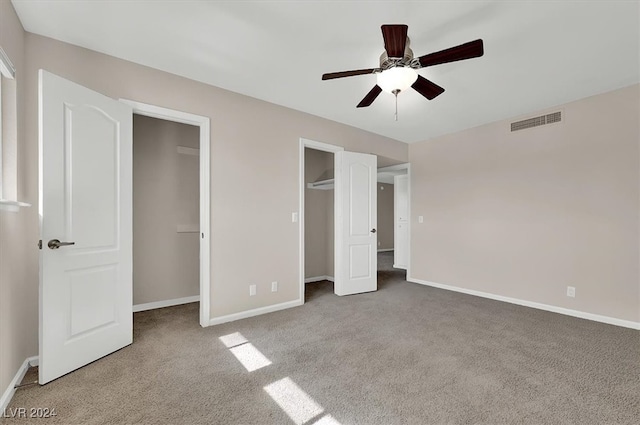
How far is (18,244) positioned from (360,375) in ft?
8.73

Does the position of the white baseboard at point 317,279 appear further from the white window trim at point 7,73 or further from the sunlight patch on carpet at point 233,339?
the white window trim at point 7,73

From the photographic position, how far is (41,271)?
6.28ft

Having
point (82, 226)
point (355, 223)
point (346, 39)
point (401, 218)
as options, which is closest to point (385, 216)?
point (401, 218)

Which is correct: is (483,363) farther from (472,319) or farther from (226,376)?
(226,376)

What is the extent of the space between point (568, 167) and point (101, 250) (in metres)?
5.15

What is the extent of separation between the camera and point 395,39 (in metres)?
1.71

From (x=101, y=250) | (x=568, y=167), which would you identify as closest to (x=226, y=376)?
(x=101, y=250)

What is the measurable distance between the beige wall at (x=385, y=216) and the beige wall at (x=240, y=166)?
5864 millimetres

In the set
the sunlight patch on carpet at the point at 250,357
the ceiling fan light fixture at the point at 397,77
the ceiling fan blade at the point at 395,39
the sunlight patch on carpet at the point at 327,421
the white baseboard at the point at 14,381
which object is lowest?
the sunlight patch on carpet at the point at 250,357

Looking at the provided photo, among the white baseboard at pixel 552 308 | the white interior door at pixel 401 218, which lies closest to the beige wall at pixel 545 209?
the white baseboard at pixel 552 308

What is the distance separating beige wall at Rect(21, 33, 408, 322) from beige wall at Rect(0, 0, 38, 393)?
1.38 ft

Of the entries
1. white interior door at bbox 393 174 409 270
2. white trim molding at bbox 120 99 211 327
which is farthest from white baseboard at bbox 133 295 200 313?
white interior door at bbox 393 174 409 270

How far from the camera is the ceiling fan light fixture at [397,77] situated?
75.7 inches

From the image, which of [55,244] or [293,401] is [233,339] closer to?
[293,401]
